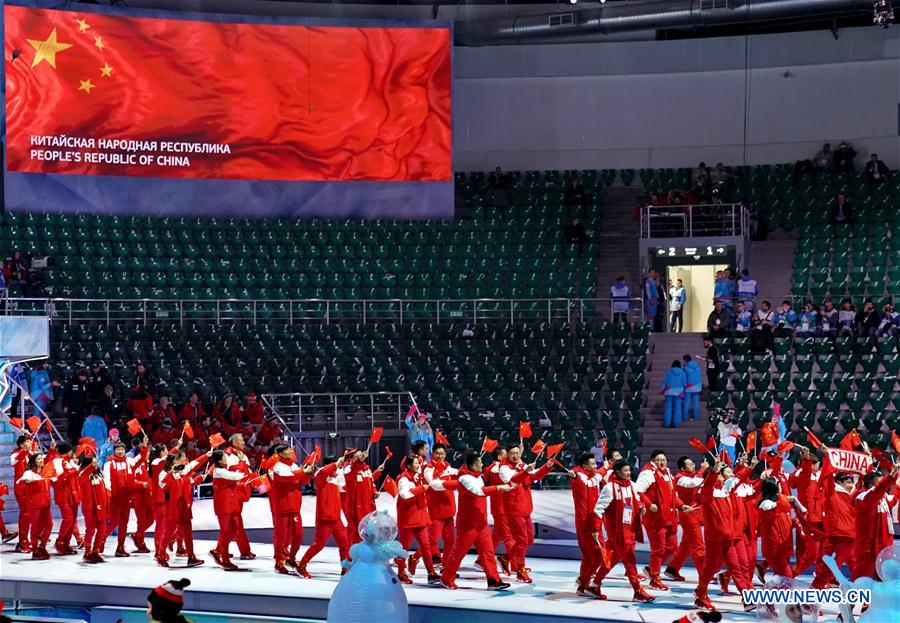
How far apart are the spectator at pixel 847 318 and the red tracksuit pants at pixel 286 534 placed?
41.2 ft

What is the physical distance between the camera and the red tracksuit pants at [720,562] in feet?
43.3

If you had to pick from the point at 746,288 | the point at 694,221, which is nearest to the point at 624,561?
the point at 746,288

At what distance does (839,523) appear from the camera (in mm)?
13281

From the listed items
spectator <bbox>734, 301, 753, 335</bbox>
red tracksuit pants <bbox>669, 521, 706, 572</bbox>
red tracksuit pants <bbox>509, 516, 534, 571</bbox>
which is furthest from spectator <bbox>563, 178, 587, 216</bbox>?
red tracksuit pants <bbox>669, 521, 706, 572</bbox>

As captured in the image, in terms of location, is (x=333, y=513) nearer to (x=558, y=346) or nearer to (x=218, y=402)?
(x=218, y=402)

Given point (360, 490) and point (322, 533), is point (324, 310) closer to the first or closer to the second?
point (360, 490)

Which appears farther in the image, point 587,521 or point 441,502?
point 441,502

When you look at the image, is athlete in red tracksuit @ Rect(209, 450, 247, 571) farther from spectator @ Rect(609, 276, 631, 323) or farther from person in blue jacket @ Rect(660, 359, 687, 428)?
spectator @ Rect(609, 276, 631, 323)

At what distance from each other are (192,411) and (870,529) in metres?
12.4

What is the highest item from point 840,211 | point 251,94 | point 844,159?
point 251,94

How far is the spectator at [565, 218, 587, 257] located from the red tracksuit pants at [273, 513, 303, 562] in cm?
1452

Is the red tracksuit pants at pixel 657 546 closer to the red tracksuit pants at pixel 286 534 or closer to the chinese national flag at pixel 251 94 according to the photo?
the red tracksuit pants at pixel 286 534

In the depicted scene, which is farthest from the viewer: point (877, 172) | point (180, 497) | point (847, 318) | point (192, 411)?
point (877, 172)

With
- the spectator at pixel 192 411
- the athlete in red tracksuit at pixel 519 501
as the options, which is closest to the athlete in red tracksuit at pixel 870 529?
the athlete in red tracksuit at pixel 519 501
